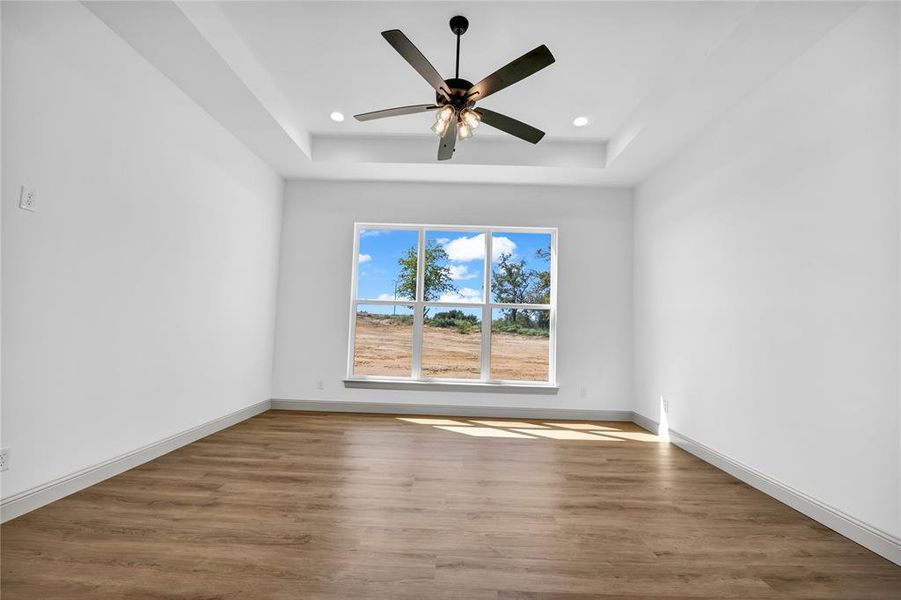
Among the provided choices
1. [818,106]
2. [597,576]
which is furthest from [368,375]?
[818,106]

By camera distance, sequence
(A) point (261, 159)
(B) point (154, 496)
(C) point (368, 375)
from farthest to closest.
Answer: (C) point (368, 375), (A) point (261, 159), (B) point (154, 496)

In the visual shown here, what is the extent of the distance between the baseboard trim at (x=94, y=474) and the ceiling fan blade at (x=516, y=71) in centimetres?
314

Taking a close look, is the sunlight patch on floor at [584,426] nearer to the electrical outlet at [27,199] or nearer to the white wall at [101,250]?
the white wall at [101,250]

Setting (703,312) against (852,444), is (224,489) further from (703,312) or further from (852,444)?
(703,312)

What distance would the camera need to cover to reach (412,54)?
7.25 ft

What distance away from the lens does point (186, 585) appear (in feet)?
5.12

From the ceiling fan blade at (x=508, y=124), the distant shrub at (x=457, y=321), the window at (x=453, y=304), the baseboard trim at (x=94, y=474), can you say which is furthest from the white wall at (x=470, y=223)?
the ceiling fan blade at (x=508, y=124)

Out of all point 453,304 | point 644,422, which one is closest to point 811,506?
point 644,422

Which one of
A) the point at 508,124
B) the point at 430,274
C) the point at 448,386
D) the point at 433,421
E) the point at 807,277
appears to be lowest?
the point at 433,421

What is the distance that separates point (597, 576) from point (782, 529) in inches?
49.2

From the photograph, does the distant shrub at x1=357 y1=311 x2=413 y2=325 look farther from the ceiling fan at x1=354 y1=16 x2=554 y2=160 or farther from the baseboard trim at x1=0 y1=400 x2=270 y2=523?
the ceiling fan at x1=354 y1=16 x2=554 y2=160

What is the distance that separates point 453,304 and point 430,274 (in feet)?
1.55

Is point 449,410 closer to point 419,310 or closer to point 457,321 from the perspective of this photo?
point 457,321

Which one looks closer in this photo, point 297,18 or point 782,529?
point 782,529
